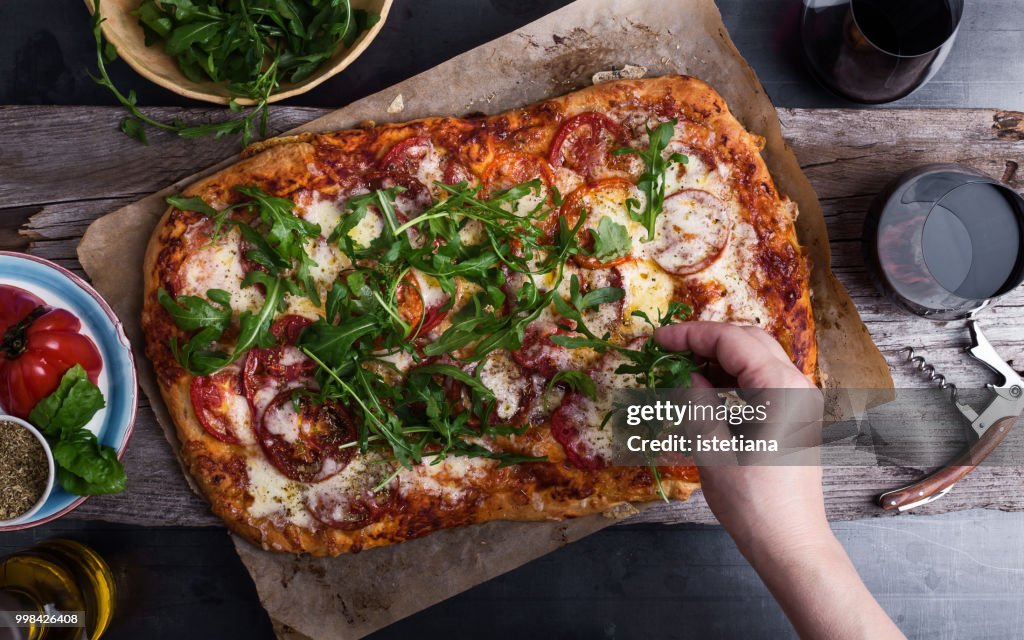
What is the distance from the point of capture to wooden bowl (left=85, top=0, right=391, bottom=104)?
9.25 feet

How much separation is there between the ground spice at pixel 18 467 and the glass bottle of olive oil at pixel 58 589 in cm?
43

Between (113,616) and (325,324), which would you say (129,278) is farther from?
(113,616)

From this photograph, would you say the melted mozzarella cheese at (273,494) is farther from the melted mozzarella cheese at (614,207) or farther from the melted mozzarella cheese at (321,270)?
the melted mozzarella cheese at (614,207)

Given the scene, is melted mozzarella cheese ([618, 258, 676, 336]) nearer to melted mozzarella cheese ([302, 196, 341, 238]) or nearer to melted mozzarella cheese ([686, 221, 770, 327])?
melted mozzarella cheese ([686, 221, 770, 327])

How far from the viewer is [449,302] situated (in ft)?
8.72

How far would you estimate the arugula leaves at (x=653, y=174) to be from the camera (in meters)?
2.71

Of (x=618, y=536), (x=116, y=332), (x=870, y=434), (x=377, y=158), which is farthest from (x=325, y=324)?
(x=870, y=434)

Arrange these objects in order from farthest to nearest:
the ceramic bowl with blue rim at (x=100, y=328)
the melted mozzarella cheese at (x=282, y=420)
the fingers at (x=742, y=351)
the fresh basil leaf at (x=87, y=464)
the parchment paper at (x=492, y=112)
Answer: the parchment paper at (x=492, y=112) < the ceramic bowl with blue rim at (x=100, y=328) < the melted mozzarella cheese at (x=282, y=420) < the fresh basil leaf at (x=87, y=464) < the fingers at (x=742, y=351)

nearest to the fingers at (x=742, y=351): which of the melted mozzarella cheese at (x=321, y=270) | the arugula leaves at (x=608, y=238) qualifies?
the arugula leaves at (x=608, y=238)

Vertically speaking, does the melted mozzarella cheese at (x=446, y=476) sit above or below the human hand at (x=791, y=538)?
below

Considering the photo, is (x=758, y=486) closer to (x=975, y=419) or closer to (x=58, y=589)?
(x=975, y=419)

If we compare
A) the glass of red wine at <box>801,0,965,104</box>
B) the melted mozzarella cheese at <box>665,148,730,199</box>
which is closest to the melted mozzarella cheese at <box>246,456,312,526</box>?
the melted mozzarella cheese at <box>665,148,730,199</box>

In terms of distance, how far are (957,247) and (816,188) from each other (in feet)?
1.91

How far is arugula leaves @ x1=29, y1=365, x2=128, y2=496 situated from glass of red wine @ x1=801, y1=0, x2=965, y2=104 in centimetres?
301
